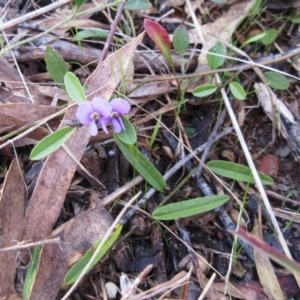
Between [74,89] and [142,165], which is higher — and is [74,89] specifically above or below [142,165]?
above

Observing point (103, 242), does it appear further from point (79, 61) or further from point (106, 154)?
point (79, 61)

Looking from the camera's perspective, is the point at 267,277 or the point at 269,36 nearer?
the point at 267,277

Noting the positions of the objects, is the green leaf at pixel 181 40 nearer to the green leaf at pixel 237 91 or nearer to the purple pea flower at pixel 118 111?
the green leaf at pixel 237 91

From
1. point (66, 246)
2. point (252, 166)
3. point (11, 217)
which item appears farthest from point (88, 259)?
point (252, 166)

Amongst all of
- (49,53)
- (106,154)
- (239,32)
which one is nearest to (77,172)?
(106,154)

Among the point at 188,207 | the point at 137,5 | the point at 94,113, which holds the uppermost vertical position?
the point at 137,5

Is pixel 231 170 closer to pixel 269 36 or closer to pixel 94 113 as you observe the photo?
pixel 94 113
